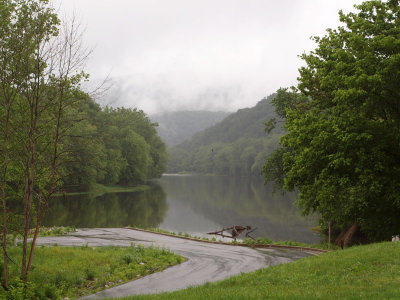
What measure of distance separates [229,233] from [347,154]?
77.9 feet

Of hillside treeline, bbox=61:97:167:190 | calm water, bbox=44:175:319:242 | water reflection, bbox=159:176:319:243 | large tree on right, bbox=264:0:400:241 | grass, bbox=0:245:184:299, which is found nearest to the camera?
grass, bbox=0:245:184:299

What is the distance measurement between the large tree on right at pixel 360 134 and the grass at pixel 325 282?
4117 mm

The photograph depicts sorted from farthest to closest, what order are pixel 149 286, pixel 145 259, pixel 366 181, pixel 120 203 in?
pixel 120 203 → pixel 145 259 → pixel 366 181 → pixel 149 286

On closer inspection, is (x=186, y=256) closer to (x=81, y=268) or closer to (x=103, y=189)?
(x=81, y=268)

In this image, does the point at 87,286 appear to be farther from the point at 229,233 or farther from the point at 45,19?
the point at 229,233

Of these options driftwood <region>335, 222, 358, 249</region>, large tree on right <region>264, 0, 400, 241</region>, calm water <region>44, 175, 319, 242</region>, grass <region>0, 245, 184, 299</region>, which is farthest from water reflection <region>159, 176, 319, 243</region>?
grass <region>0, 245, 184, 299</region>

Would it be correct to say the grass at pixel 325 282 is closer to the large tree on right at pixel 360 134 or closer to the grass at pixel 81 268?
the large tree on right at pixel 360 134

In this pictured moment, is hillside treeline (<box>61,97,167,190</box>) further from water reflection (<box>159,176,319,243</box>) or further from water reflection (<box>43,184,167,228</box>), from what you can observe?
water reflection (<box>159,176,319,243</box>)

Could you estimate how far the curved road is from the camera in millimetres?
17000

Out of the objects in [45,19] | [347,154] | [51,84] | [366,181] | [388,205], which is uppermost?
[45,19]

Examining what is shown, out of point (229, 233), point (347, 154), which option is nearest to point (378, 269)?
point (347, 154)

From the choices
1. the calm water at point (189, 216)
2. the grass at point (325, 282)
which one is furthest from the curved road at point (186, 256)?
the calm water at point (189, 216)

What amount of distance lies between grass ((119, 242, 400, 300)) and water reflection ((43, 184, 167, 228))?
31.3 m

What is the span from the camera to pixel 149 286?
17.0 m
